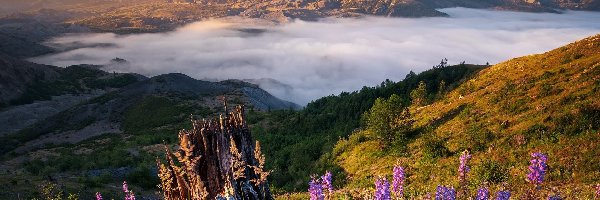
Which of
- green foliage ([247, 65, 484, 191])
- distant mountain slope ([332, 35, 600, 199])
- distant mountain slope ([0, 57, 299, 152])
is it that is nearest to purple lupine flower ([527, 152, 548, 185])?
distant mountain slope ([332, 35, 600, 199])

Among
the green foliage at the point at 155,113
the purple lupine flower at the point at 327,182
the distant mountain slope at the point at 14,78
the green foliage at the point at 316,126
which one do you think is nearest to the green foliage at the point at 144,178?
the green foliage at the point at 316,126

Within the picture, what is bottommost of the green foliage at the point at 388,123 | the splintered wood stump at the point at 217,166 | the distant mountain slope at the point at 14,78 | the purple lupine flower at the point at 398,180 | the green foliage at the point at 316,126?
the distant mountain slope at the point at 14,78

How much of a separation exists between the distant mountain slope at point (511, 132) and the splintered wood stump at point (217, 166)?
39.8 ft

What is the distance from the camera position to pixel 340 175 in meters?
35.8

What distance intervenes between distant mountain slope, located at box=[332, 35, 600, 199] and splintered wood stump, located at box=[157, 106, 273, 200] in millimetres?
12139

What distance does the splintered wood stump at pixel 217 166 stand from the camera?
6973 mm

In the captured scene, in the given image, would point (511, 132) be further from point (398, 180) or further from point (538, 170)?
point (538, 170)

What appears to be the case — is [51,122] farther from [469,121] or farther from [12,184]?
[469,121]

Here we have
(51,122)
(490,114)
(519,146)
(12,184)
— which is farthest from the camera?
(51,122)

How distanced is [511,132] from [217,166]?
27959mm

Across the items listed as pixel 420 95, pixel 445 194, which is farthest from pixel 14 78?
pixel 445 194

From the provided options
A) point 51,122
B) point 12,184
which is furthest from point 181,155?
point 51,122

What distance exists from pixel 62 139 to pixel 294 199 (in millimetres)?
102645

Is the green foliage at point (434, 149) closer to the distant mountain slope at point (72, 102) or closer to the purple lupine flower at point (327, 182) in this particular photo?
the purple lupine flower at point (327, 182)
